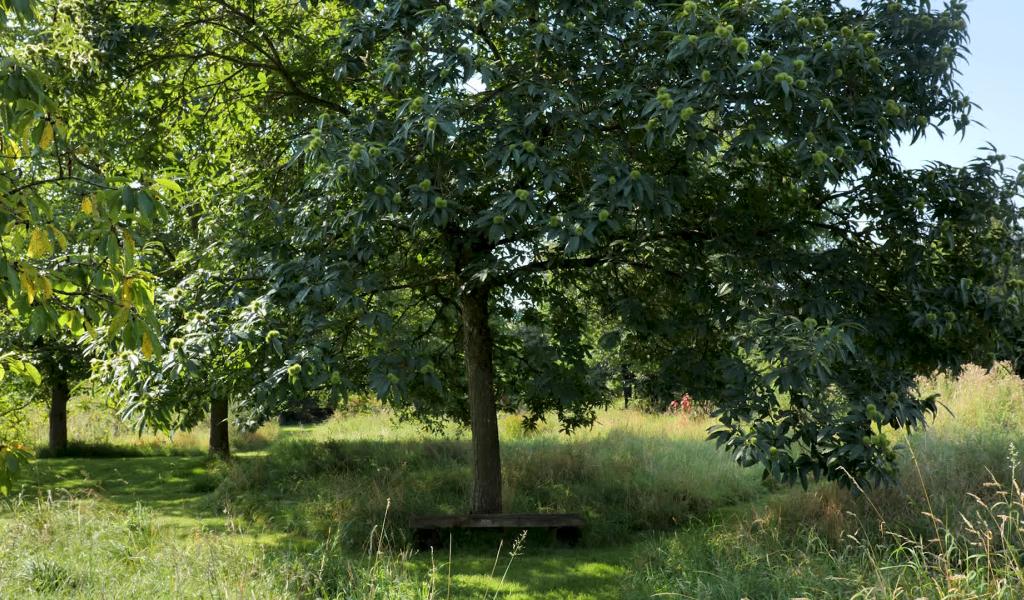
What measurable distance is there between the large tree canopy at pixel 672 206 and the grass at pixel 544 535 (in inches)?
35.8

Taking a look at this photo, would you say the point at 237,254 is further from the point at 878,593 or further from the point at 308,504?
the point at 878,593

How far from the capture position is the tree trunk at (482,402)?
27.8 feet

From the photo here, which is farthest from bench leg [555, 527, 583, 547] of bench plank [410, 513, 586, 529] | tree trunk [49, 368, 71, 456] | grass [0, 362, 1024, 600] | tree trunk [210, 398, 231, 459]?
tree trunk [49, 368, 71, 456]

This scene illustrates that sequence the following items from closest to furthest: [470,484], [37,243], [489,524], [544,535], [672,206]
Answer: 1. [37,243]
2. [672,206]
3. [489,524]
4. [544,535]
5. [470,484]

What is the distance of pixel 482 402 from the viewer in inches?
342

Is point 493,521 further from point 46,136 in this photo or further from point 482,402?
point 46,136

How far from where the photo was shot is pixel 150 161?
8.71m

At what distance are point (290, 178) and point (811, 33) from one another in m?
5.18

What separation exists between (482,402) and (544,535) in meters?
1.58

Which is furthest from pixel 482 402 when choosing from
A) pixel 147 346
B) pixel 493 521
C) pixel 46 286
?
pixel 46 286

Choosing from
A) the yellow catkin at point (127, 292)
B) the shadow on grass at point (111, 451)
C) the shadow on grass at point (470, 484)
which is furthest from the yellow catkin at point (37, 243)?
the shadow on grass at point (111, 451)

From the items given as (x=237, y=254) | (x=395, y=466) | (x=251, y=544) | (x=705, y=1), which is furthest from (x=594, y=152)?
(x=395, y=466)

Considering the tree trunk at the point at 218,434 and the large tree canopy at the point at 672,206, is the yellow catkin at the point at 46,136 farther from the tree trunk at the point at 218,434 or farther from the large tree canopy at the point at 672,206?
the tree trunk at the point at 218,434

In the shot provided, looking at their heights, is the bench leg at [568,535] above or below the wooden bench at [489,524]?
below
